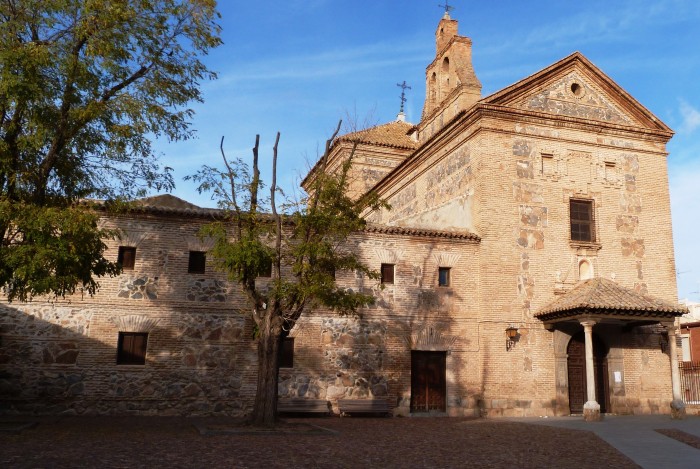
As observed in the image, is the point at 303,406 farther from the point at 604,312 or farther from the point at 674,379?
the point at 674,379

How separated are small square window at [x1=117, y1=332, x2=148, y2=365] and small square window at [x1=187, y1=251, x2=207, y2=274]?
76.1 inches

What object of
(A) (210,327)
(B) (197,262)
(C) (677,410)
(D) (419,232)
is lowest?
(C) (677,410)

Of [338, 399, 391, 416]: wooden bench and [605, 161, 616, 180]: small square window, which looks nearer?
[338, 399, 391, 416]: wooden bench

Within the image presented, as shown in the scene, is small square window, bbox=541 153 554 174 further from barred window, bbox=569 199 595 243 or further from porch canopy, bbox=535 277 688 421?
porch canopy, bbox=535 277 688 421

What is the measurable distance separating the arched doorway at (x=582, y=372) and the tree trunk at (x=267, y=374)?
A: 8920mm

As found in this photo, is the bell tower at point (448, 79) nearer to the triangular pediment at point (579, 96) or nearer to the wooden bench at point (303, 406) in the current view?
the triangular pediment at point (579, 96)

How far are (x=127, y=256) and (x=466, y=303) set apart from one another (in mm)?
9119

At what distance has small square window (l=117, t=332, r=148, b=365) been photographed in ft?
47.8

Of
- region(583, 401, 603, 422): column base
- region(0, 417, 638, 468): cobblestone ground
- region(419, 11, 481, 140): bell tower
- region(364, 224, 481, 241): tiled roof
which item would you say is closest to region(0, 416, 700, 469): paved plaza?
region(0, 417, 638, 468): cobblestone ground

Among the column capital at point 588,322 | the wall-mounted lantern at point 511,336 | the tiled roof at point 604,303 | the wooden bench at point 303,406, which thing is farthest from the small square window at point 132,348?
the column capital at point 588,322

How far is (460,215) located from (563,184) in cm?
315

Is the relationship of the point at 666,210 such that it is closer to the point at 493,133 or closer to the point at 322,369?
the point at 493,133

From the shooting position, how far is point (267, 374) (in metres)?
12.2

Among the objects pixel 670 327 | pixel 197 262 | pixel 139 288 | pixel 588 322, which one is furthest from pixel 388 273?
pixel 670 327
